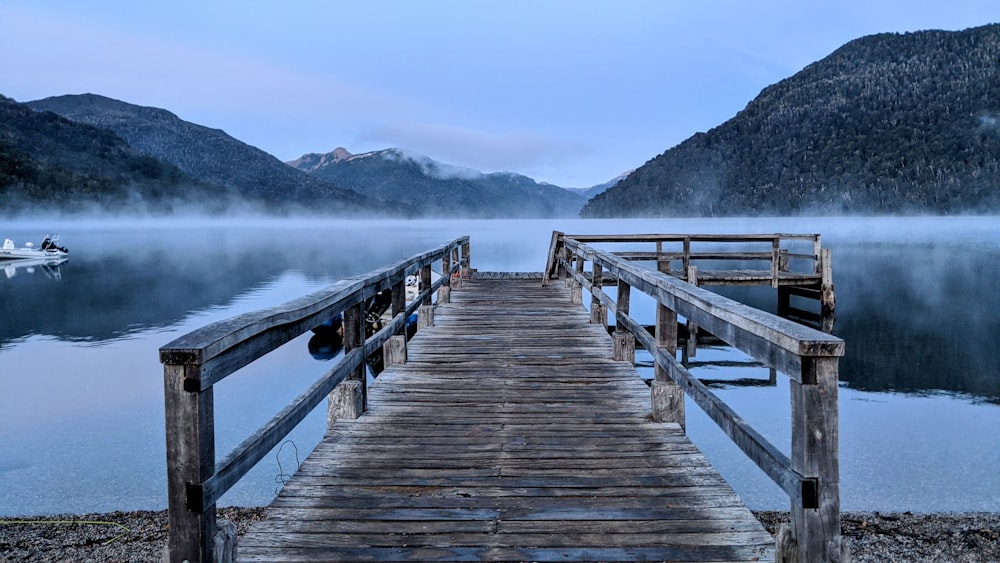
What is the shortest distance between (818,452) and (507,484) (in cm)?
183

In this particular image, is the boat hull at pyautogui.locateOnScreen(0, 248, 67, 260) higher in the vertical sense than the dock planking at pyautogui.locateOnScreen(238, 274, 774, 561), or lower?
higher

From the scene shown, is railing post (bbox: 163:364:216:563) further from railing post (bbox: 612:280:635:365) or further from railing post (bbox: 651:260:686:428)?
railing post (bbox: 612:280:635:365)

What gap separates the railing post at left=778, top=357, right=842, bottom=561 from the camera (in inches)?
96.5

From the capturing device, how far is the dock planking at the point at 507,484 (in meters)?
3.04

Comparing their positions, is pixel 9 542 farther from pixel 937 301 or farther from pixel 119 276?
pixel 119 276

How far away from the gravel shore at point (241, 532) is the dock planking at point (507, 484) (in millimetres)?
2391

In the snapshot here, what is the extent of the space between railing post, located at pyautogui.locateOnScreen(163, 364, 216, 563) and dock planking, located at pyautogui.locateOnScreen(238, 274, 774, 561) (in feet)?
1.65

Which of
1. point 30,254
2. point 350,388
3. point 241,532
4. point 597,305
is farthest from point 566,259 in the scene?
point 30,254

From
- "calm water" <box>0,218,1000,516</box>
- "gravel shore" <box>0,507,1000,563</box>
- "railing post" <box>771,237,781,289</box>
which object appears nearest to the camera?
"gravel shore" <box>0,507,1000,563</box>

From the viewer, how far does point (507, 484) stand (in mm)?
3768

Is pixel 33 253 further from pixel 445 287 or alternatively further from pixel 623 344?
pixel 623 344

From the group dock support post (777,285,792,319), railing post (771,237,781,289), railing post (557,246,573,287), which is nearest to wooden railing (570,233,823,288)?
railing post (771,237,781,289)

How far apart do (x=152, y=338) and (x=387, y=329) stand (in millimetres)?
20297

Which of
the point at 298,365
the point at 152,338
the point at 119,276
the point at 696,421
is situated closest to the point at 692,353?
the point at 696,421
